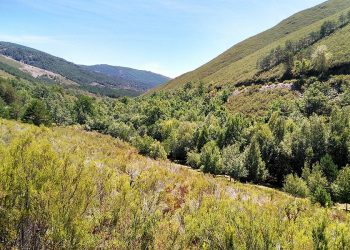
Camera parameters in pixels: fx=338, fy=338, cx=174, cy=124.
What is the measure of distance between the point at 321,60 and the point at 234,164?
83.0 metres

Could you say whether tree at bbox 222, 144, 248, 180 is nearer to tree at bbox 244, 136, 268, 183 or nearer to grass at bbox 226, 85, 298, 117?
tree at bbox 244, 136, 268, 183

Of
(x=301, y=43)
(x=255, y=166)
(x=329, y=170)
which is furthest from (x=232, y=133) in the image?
(x=301, y=43)

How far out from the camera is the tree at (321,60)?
134 meters

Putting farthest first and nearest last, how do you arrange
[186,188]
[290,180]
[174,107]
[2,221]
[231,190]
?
[174,107] → [290,180] → [231,190] → [186,188] → [2,221]

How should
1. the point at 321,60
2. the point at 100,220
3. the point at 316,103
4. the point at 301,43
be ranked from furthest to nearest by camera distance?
the point at 301,43, the point at 321,60, the point at 316,103, the point at 100,220

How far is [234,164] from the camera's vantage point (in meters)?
74.2

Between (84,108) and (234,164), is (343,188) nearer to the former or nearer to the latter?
(234,164)

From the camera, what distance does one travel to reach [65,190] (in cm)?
1079

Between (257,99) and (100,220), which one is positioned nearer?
(100,220)

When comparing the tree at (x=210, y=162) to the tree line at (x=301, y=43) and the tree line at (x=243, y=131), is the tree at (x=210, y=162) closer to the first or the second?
the tree line at (x=243, y=131)

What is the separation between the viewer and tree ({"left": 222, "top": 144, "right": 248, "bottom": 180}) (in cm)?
7300

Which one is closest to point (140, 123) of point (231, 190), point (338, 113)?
point (338, 113)

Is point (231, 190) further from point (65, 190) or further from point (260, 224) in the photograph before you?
point (65, 190)

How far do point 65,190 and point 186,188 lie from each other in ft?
26.3
